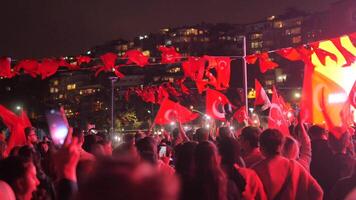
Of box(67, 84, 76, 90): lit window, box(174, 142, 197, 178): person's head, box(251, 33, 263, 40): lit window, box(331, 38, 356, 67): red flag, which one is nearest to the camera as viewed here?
box(174, 142, 197, 178): person's head

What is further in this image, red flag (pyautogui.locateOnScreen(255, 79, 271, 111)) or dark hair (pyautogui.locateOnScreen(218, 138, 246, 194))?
red flag (pyautogui.locateOnScreen(255, 79, 271, 111))

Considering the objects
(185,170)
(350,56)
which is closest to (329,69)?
(350,56)

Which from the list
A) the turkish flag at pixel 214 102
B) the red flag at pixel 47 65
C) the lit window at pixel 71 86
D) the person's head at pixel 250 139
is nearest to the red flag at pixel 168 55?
the turkish flag at pixel 214 102

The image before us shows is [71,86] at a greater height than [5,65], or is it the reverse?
[71,86]

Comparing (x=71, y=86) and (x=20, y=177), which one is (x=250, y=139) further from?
(x=71, y=86)

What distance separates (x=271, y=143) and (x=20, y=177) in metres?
2.42

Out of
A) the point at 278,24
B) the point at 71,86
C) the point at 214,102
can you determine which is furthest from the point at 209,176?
the point at 278,24

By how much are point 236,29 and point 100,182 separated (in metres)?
133

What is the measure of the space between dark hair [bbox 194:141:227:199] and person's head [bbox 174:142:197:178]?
156mm

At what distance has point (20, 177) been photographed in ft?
12.7

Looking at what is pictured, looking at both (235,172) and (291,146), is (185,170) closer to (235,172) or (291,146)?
(235,172)

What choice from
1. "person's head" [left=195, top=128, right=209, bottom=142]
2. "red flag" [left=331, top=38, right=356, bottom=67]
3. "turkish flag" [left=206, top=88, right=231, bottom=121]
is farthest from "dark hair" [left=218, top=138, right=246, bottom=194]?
"turkish flag" [left=206, top=88, right=231, bottom=121]

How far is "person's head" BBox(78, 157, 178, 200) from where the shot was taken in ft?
5.12

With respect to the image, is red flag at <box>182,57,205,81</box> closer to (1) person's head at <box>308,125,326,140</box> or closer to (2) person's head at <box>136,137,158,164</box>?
(1) person's head at <box>308,125,326,140</box>
